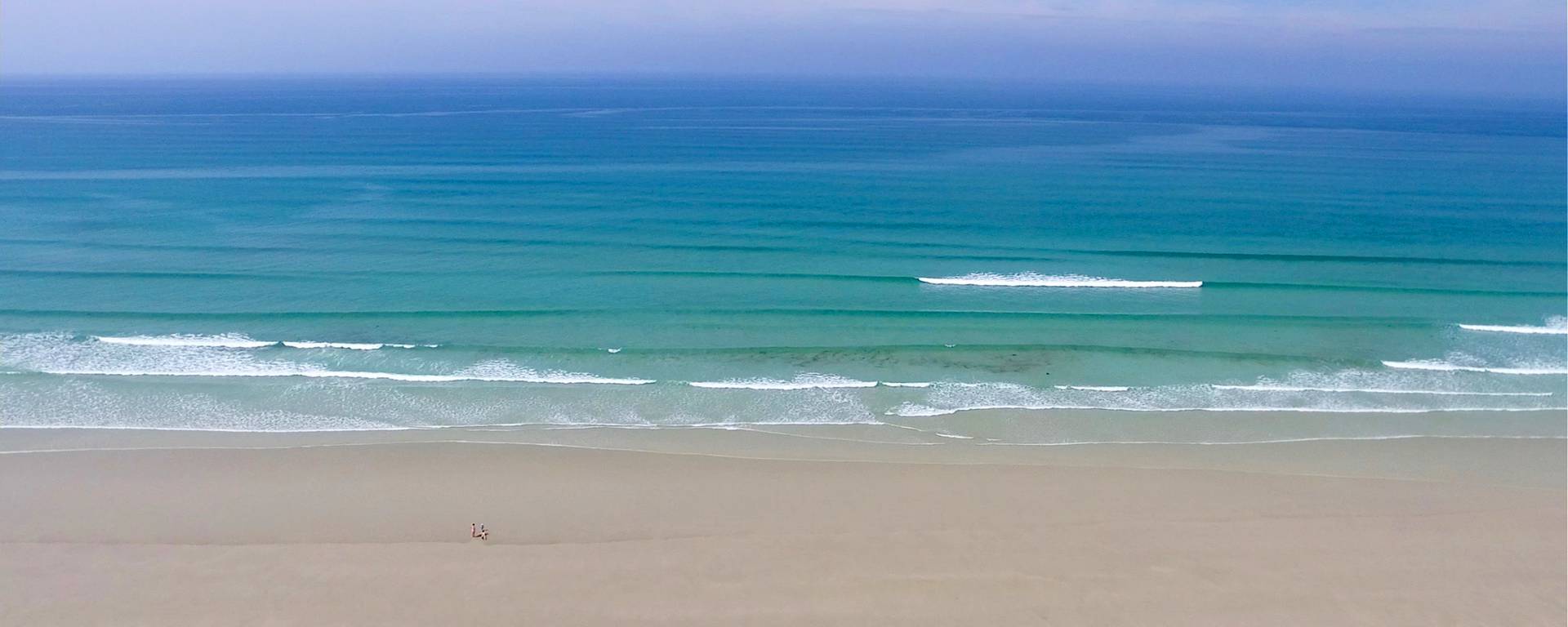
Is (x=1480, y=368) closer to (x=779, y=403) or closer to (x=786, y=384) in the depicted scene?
(x=786, y=384)

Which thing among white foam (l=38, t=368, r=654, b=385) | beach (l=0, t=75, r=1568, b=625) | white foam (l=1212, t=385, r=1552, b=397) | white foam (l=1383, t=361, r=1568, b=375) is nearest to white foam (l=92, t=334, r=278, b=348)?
beach (l=0, t=75, r=1568, b=625)

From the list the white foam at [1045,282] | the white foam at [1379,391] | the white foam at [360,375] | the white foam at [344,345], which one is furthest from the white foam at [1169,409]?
the white foam at [344,345]

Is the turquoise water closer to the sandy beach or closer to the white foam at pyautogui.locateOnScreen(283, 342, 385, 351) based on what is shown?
the white foam at pyautogui.locateOnScreen(283, 342, 385, 351)

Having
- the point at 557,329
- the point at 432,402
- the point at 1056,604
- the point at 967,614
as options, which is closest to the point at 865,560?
the point at 967,614

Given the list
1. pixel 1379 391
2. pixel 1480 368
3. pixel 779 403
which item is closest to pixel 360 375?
pixel 779 403

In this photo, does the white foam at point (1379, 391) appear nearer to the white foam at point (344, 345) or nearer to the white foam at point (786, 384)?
the white foam at point (786, 384)
